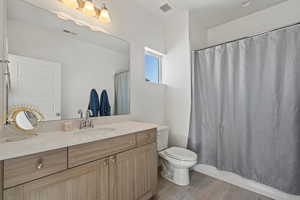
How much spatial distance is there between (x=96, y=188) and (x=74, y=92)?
35.2 inches

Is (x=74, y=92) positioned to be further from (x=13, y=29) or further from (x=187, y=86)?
(x=187, y=86)

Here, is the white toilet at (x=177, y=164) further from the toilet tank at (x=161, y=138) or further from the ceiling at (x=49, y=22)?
the ceiling at (x=49, y=22)

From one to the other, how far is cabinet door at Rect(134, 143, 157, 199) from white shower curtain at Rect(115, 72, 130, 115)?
61 cm

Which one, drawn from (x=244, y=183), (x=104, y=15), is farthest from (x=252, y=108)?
(x=104, y=15)

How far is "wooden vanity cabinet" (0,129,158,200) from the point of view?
73 cm

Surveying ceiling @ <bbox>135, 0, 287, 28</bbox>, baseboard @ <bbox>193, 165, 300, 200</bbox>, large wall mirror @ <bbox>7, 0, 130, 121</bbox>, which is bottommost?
baseboard @ <bbox>193, 165, 300, 200</bbox>

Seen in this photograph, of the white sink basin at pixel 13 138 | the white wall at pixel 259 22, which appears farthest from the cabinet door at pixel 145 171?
the white wall at pixel 259 22

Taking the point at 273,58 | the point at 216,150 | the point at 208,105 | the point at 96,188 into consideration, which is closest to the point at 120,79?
the point at 96,188

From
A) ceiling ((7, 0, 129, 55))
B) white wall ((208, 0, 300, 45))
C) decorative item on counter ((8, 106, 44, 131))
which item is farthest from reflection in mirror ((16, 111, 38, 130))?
white wall ((208, 0, 300, 45))

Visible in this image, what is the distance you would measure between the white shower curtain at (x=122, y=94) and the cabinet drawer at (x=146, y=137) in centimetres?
52

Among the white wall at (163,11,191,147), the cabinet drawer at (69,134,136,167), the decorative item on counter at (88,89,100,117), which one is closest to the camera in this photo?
the cabinet drawer at (69,134,136,167)

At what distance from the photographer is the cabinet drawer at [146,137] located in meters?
1.28

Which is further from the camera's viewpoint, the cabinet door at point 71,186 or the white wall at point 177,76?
the white wall at point 177,76

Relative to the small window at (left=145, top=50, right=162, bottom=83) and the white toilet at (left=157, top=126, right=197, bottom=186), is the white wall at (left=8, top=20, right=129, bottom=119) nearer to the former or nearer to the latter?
the small window at (left=145, top=50, right=162, bottom=83)
